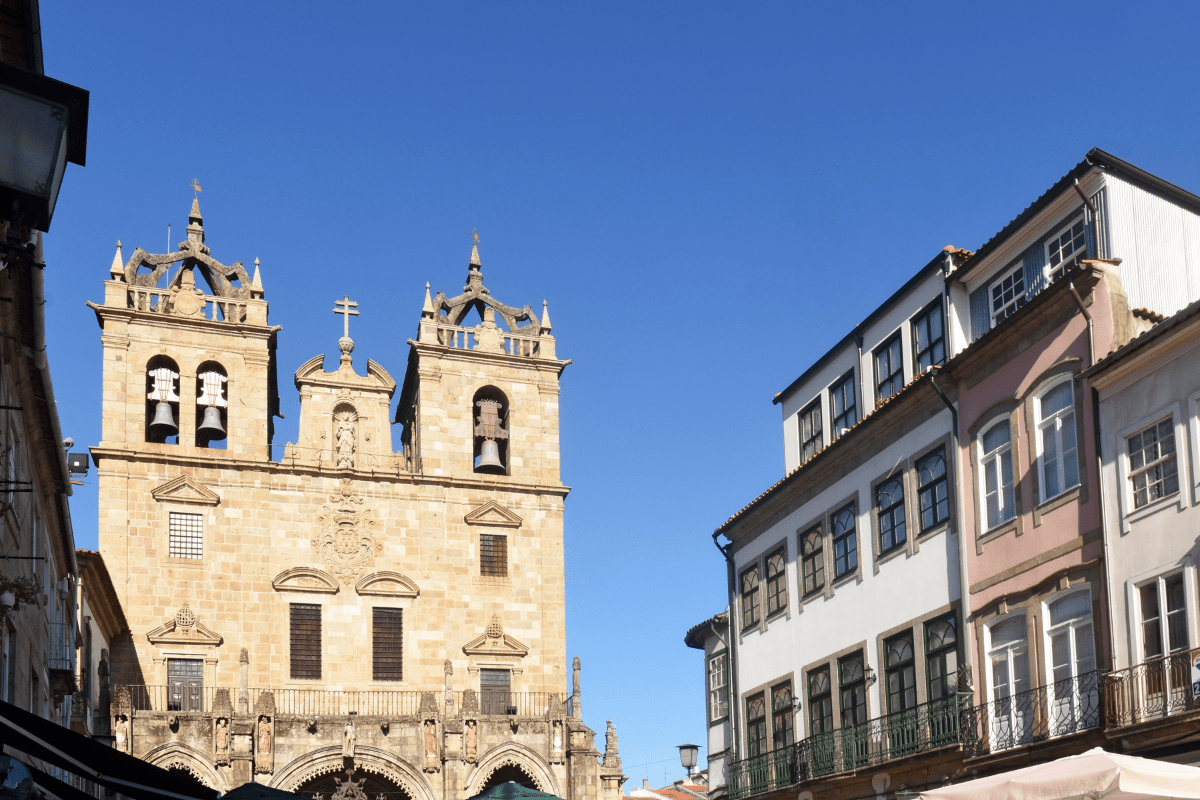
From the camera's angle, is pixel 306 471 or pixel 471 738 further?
pixel 306 471

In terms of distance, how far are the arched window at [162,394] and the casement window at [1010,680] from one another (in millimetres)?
28707

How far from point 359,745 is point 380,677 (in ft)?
9.77

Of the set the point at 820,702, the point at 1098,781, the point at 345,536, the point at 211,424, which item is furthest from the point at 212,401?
the point at 1098,781

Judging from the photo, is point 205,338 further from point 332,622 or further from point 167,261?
point 332,622

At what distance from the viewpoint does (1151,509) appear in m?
16.9

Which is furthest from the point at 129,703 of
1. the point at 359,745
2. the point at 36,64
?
the point at 36,64

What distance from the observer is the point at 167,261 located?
1721 inches

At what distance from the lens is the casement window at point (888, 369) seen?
24.8 meters

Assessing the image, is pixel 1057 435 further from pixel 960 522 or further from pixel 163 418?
pixel 163 418

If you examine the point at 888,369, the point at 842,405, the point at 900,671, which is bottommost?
the point at 900,671

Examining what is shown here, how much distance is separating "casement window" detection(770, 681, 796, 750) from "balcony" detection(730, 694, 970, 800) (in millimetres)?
389

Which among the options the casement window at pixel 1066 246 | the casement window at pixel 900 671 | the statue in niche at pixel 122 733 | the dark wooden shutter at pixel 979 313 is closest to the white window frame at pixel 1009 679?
the casement window at pixel 900 671

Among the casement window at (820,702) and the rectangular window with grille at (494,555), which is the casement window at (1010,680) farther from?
the rectangular window with grille at (494,555)

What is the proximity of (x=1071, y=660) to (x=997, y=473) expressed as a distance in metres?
3.21
